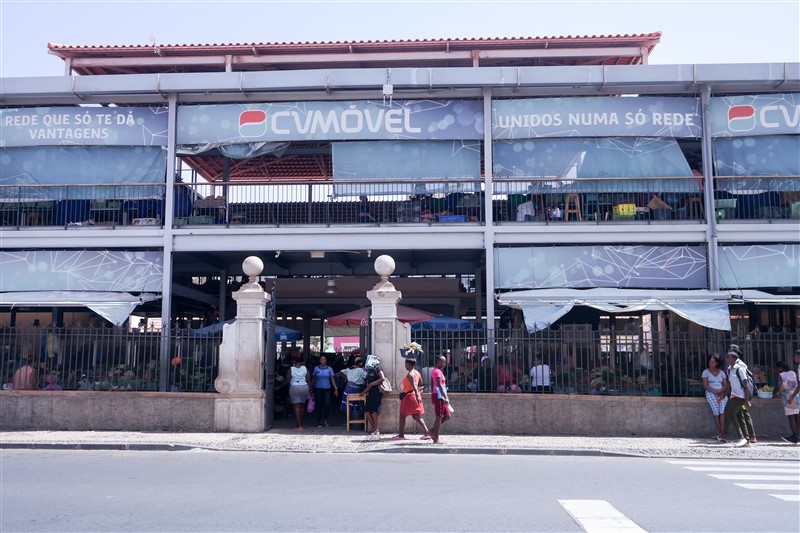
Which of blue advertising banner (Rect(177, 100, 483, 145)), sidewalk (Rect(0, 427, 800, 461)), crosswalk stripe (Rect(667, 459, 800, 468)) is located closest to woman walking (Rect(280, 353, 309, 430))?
sidewalk (Rect(0, 427, 800, 461))

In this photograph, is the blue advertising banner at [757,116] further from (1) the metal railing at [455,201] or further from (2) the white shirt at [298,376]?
(2) the white shirt at [298,376]

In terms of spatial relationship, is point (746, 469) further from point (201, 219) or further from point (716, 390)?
point (201, 219)

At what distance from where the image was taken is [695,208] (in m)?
→ 17.2

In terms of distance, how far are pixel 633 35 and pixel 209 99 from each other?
43.6ft

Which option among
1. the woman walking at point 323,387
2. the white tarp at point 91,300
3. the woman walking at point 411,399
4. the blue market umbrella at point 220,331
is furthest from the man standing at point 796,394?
the white tarp at point 91,300

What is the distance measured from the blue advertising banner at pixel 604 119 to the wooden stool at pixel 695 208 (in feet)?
4.87

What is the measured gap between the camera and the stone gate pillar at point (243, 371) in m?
14.6

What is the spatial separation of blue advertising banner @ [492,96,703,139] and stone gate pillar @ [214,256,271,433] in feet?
22.6

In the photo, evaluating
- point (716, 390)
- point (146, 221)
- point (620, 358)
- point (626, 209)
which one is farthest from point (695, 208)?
point (146, 221)

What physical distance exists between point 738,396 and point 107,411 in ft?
39.2

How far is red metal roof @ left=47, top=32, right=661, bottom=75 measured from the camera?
23.1 m

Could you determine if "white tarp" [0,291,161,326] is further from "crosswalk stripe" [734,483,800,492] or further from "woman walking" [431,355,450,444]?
"crosswalk stripe" [734,483,800,492]

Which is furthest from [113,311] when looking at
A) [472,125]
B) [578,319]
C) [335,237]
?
[578,319]

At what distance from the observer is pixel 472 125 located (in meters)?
17.2
